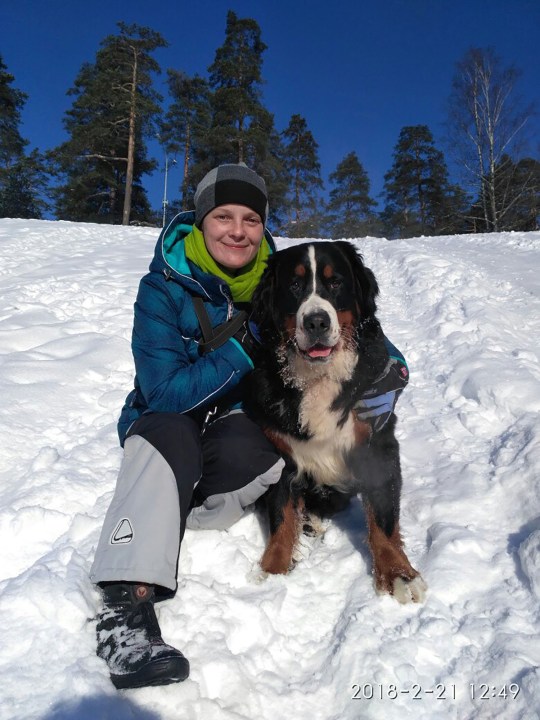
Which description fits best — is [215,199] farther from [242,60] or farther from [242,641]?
[242,60]

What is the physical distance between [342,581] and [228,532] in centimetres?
54

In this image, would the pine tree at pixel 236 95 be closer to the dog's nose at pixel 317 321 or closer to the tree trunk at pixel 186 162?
the tree trunk at pixel 186 162

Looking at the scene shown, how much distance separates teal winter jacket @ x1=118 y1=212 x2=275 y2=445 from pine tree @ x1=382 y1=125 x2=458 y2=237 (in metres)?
23.3

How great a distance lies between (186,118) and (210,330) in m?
22.2

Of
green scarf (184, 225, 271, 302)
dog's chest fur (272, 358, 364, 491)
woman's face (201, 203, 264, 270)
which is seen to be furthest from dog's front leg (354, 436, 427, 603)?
woman's face (201, 203, 264, 270)

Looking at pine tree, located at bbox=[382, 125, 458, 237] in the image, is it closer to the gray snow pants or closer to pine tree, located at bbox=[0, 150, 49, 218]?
pine tree, located at bbox=[0, 150, 49, 218]

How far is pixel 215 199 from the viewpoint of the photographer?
2.25 meters

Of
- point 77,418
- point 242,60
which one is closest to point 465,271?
point 77,418

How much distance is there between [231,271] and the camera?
232 cm

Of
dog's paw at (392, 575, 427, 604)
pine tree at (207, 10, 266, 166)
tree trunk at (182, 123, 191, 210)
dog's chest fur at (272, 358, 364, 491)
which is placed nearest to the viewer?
dog's paw at (392, 575, 427, 604)

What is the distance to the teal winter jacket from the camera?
1963 mm

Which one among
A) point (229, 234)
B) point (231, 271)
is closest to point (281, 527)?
point (231, 271)

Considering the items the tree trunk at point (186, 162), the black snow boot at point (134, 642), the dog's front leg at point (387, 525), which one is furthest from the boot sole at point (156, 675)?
the tree trunk at point (186, 162)
